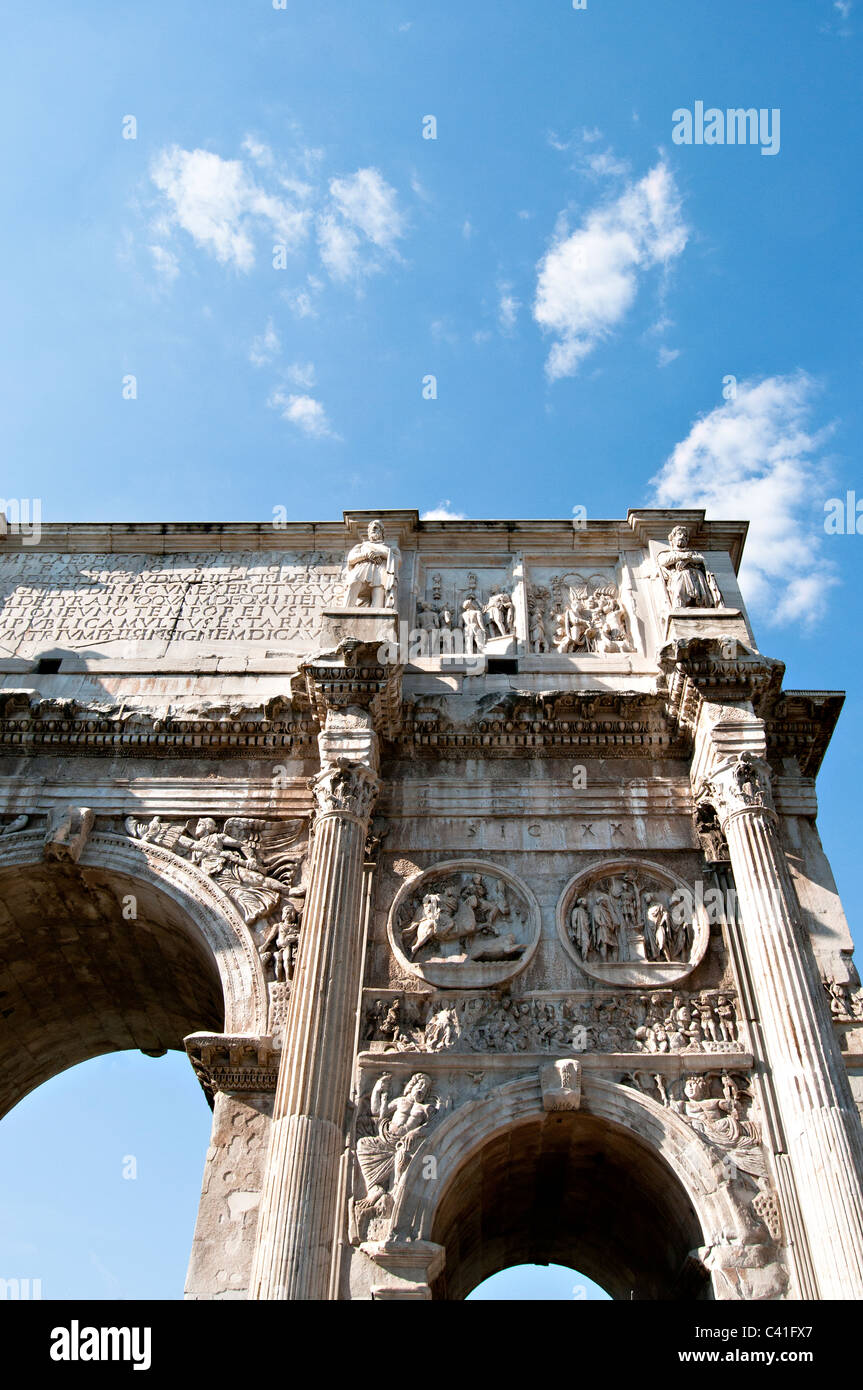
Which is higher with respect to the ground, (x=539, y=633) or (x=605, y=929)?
(x=539, y=633)

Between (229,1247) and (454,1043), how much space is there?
2788mm

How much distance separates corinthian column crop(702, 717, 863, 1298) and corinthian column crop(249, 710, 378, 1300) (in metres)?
4.00

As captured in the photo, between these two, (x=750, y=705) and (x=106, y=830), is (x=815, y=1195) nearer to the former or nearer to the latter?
(x=750, y=705)

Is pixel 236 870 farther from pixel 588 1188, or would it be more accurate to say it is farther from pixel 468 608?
pixel 588 1188

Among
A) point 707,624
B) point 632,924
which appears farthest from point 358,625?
point 632,924

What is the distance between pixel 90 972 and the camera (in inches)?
586

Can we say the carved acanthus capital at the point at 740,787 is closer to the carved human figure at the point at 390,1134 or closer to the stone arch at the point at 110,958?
the carved human figure at the point at 390,1134

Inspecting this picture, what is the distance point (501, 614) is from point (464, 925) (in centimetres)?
492

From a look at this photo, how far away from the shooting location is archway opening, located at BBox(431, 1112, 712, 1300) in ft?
35.7

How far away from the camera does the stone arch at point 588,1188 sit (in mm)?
10203

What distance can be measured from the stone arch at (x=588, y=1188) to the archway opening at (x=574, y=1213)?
2 cm

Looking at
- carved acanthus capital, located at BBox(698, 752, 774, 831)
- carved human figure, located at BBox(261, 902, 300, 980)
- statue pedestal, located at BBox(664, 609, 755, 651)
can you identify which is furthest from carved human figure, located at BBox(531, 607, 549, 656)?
carved human figure, located at BBox(261, 902, 300, 980)
